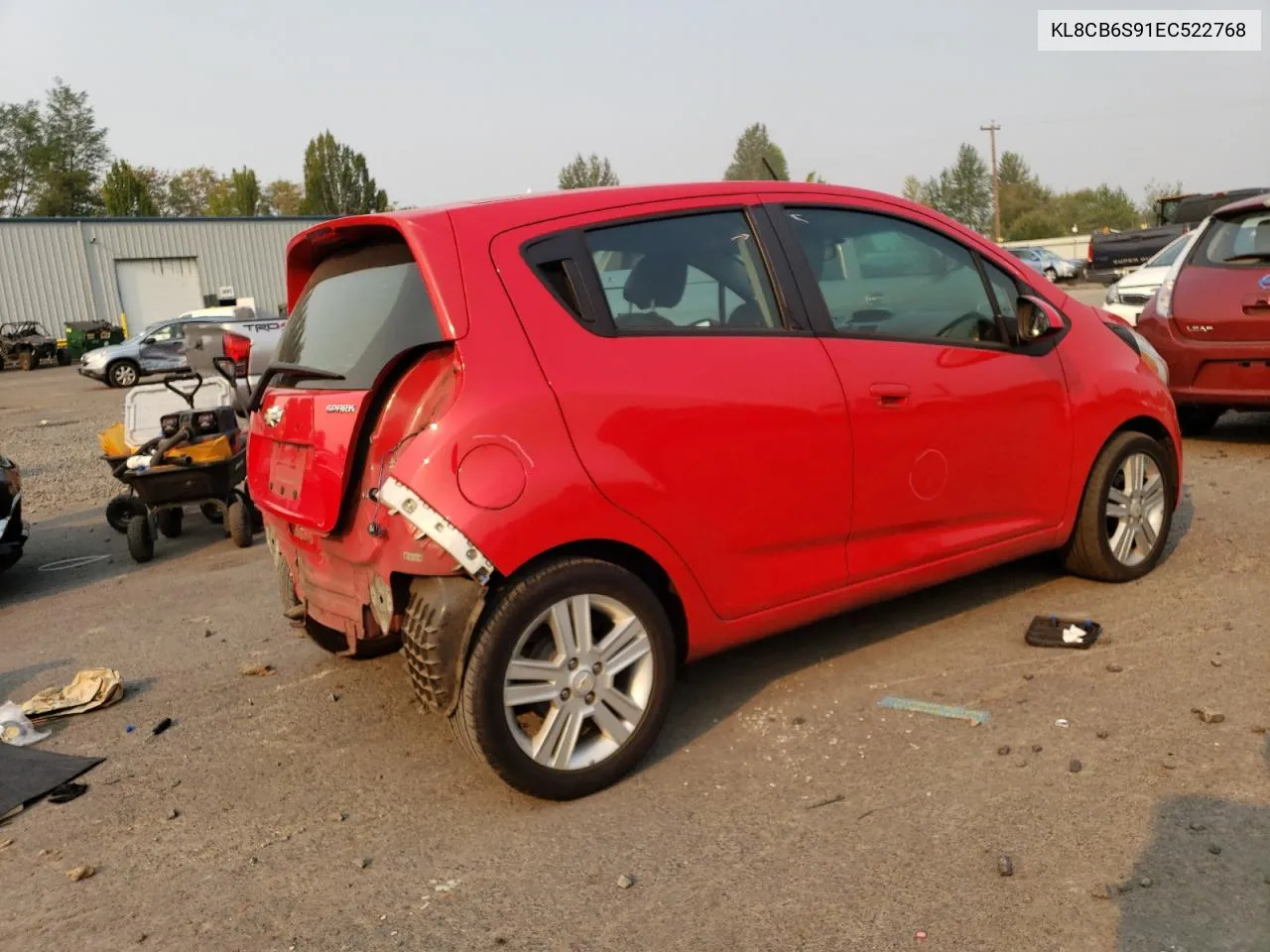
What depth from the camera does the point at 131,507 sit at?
861cm

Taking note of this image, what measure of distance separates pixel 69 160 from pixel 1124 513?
92565 millimetres

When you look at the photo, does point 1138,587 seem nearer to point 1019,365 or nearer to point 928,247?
point 1019,365

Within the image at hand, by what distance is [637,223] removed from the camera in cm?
381

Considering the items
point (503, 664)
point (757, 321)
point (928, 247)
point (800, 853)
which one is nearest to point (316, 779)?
point (503, 664)

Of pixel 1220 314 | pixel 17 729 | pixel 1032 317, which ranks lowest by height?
pixel 17 729

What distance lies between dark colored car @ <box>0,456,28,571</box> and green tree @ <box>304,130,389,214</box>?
3236 inches

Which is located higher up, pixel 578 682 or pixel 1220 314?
pixel 1220 314

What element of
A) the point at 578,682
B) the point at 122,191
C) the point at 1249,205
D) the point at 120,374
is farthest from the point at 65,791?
the point at 122,191

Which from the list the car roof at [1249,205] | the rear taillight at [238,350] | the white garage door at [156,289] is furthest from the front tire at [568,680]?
the white garage door at [156,289]

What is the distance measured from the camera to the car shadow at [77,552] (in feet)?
24.5

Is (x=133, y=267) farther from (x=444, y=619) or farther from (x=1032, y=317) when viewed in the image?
(x=444, y=619)

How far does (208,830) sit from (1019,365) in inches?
139

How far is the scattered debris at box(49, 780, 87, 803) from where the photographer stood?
12.7 ft

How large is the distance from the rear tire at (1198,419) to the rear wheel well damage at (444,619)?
7205mm
